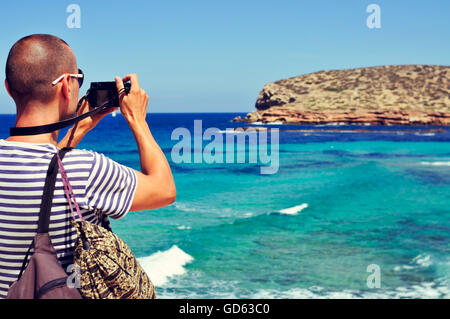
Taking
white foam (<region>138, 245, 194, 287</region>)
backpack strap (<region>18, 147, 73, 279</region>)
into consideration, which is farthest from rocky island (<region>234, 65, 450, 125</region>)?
backpack strap (<region>18, 147, 73, 279</region>)

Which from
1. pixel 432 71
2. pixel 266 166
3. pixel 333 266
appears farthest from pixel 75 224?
pixel 432 71

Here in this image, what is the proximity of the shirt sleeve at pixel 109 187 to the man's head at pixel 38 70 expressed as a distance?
291 millimetres

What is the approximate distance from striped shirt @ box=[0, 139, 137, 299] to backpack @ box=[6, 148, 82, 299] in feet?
0.09

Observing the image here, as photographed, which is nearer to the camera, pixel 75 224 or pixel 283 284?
pixel 75 224

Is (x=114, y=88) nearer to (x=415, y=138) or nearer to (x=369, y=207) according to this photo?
(x=369, y=207)

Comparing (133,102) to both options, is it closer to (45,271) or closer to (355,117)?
(45,271)

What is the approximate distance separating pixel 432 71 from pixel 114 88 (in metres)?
113

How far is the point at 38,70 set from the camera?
1594mm

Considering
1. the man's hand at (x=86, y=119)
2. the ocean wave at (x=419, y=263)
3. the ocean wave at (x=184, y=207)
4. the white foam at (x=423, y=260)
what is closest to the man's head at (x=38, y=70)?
the man's hand at (x=86, y=119)

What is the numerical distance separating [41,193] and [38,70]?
17.8 inches

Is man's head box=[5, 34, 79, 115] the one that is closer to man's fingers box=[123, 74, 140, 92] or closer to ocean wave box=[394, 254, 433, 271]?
man's fingers box=[123, 74, 140, 92]

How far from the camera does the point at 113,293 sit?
5.18 ft

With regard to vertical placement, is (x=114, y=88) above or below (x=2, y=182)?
above

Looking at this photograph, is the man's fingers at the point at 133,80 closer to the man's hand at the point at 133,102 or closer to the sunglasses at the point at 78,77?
the man's hand at the point at 133,102
